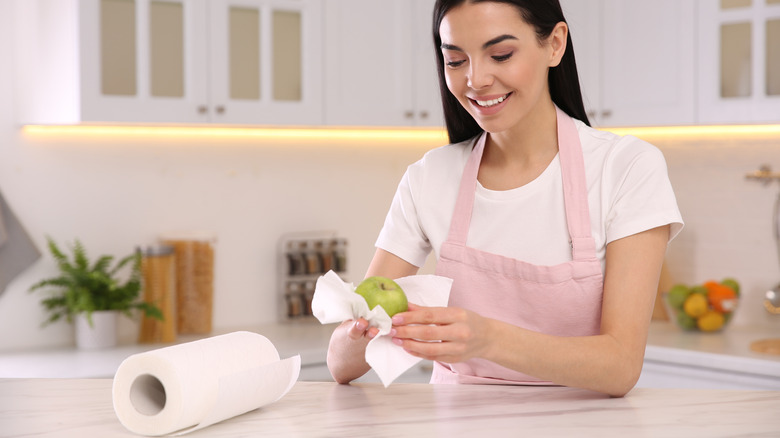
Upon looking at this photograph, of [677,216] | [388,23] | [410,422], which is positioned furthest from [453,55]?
[388,23]

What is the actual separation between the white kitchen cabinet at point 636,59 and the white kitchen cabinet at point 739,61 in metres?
0.05

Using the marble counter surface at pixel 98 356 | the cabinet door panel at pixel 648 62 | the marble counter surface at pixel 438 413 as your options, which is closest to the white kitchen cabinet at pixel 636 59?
the cabinet door panel at pixel 648 62

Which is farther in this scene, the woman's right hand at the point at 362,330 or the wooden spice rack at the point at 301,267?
the wooden spice rack at the point at 301,267

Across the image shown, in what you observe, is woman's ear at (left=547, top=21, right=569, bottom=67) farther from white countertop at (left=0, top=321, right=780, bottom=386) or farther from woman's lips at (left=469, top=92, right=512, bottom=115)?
white countertop at (left=0, top=321, right=780, bottom=386)

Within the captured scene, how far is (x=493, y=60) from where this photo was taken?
1424mm

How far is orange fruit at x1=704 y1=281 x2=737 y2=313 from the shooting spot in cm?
289

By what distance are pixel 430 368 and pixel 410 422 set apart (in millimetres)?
1900

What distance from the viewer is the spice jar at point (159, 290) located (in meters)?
2.88

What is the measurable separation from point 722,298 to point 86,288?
201 cm

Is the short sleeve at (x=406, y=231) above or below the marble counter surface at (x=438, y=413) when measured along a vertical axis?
above

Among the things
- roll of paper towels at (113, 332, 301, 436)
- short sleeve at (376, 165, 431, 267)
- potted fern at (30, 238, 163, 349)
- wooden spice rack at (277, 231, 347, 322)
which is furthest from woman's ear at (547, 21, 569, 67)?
wooden spice rack at (277, 231, 347, 322)

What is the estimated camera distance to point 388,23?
310 centimetres

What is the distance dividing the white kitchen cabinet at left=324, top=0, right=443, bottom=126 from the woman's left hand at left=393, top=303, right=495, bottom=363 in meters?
1.90

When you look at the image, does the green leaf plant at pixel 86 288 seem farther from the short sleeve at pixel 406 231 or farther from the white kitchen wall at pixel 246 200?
the short sleeve at pixel 406 231
